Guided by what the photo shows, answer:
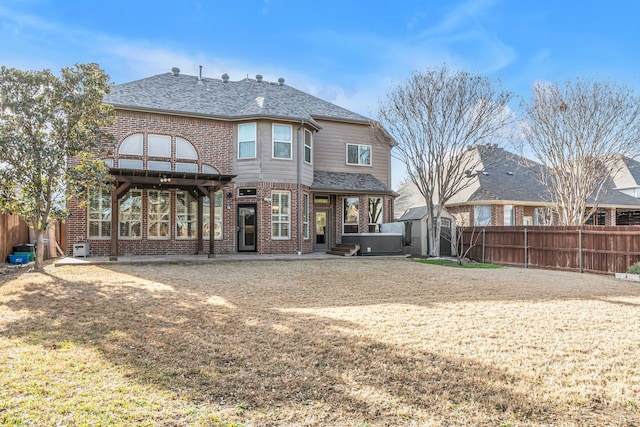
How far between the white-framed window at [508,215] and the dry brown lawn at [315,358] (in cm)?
1522

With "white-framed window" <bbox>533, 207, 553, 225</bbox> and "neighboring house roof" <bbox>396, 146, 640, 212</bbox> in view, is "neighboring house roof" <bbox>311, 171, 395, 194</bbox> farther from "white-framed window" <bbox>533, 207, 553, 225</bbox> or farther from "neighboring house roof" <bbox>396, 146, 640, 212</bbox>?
"white-framed window" <bbox>533, 207, 553, 225</bbox>

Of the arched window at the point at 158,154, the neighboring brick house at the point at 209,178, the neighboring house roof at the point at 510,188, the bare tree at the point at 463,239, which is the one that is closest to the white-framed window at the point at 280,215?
the neighboring brick house at the point at 209,178

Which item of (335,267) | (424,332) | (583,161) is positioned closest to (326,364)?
(424,332)

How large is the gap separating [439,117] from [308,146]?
5466 millimetres

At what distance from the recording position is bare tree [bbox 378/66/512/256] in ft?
52.3

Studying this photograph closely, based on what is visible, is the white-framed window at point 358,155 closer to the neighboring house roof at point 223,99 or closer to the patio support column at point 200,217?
the neighboring house roof at point 223,99

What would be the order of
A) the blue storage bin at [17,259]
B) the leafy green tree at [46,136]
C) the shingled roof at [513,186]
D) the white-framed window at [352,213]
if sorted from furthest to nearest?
1. the shingled roof at [513,186]
2. the white-framed window at [352,213]
3. the blue storage bin at [17,259]
4. the leafy green tree at [46,136]

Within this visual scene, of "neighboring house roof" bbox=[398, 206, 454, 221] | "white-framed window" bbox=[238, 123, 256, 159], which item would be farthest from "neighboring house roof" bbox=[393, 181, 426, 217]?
"white-framed window" bbox=[238, 123, 256, 159]

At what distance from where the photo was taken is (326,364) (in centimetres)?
389

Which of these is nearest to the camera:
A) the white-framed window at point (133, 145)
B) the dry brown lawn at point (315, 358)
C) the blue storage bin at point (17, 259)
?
the dry brown lawn at point (315, 358)

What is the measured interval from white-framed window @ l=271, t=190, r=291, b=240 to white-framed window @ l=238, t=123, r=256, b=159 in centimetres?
183

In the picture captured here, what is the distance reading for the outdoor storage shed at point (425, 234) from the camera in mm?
18266

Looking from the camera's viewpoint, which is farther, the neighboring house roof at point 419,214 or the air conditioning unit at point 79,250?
the neighboring house roof at point 419,214

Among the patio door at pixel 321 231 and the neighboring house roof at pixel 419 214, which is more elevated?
the neighboring house roof at pixel 419 214
